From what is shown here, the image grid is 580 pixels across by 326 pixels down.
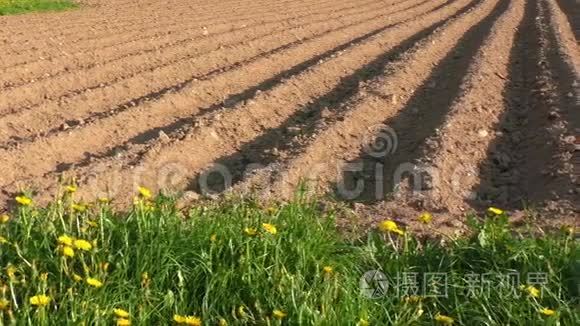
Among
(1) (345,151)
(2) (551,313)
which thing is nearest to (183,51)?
(1) (345,151)

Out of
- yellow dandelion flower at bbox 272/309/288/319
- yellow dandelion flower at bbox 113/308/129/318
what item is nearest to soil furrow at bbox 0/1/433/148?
yellow dandelion flower at bbox 113/308/129/318

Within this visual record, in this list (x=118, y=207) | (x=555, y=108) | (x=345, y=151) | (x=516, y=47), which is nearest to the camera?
(x=118, y=207)

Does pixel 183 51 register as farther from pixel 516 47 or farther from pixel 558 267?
pixel 558 267

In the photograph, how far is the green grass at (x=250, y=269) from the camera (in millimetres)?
3463

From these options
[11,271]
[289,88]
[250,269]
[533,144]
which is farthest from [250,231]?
[289,88]

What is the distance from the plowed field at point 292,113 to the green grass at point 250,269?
1115 millimetres

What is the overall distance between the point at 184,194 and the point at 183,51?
5470mm

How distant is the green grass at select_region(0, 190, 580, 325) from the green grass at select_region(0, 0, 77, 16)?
11569mm

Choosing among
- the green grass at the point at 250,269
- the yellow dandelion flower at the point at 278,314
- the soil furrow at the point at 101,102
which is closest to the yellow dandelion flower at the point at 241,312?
the green grass at the point at 250,269

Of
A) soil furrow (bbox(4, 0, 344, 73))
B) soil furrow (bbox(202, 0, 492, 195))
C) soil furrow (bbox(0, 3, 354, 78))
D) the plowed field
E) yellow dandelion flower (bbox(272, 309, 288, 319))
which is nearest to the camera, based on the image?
yellow dandelion flower (bbox(272, 309, 288, 319))

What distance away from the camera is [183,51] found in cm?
1073

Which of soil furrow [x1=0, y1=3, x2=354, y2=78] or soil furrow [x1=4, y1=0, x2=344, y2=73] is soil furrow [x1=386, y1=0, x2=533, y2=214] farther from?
soil furrow [x1=4, y1=0, x2=344, y2=73]

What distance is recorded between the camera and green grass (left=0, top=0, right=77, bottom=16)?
1491 cm

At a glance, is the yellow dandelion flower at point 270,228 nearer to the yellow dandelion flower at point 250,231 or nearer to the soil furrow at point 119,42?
the yellow dandelion flower at point 250,231
